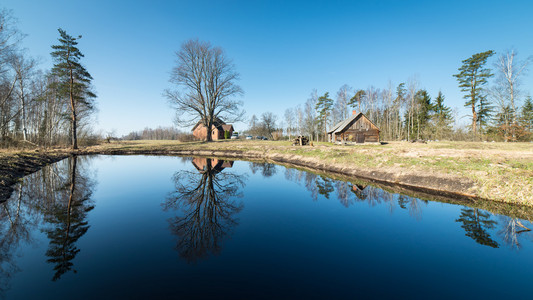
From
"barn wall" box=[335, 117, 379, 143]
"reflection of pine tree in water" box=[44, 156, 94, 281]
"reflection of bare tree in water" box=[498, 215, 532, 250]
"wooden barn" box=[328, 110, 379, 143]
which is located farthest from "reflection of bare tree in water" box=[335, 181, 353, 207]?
"barn wall" box=[335, 117, 379, 143]

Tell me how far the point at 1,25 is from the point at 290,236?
26033 millimetres

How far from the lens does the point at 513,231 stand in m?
5.93

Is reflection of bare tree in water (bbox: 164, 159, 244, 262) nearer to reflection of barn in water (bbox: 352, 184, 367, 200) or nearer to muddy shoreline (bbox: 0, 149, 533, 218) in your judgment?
reflection of barn in water (bbox: 352, 184, 367, 200)

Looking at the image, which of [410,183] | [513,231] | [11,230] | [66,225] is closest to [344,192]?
[410,183]

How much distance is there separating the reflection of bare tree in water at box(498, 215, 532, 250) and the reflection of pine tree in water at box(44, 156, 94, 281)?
1066cm

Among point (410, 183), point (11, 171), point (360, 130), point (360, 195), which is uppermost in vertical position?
point (360, 130)

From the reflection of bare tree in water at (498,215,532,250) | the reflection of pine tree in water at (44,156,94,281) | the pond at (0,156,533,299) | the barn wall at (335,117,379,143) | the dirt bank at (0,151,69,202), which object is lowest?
the reflection of bare tree in water at (498,215,532,250)

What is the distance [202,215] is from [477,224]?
30.2ft

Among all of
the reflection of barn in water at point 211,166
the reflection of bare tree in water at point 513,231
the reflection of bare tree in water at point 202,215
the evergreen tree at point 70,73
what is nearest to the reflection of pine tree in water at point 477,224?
the reflection of bare tree in water at point 513,231

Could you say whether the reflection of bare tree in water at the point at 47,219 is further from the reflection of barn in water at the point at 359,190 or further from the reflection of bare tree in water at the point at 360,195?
the reflection of barn in water at the point at 359,190

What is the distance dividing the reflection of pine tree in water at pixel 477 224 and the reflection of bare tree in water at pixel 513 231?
278 mm

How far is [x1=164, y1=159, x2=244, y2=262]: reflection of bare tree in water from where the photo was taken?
4.91 metres

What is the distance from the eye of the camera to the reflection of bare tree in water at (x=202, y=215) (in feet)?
16.1

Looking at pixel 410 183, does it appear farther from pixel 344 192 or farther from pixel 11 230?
pixel 11 230
